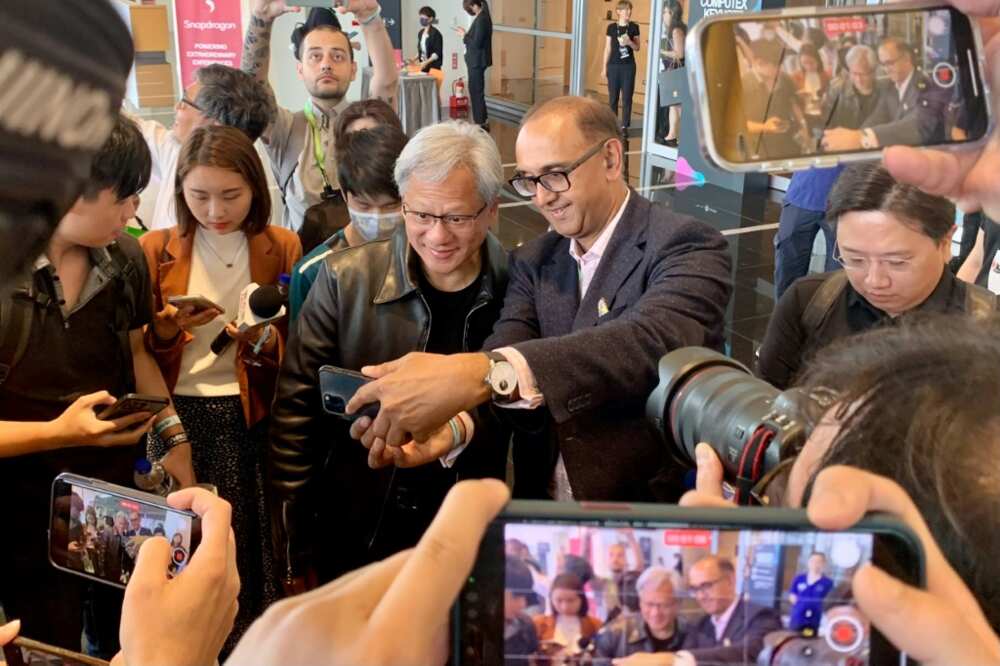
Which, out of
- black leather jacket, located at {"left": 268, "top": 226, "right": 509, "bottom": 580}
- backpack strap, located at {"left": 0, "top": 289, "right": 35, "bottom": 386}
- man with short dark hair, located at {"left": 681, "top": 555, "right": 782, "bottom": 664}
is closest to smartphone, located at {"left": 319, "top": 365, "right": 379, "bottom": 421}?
black leather jacket, located at {"left": 268, "top": 226, "right": 509, "bottom": 580}

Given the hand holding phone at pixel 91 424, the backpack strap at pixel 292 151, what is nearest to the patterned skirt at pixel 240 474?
the hand holding phone at pixel 91 424

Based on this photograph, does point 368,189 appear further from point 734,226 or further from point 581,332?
point 734,226

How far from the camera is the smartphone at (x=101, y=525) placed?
4.25 ft

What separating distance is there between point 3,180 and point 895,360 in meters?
0.85

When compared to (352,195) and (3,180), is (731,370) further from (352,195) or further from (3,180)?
(352,195)

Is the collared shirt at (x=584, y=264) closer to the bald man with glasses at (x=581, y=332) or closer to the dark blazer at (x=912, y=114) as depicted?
the bald man with glasses at (x=581, y=332)

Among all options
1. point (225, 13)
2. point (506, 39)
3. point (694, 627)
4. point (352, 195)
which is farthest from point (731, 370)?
point (506, 39)

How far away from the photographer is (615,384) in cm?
171

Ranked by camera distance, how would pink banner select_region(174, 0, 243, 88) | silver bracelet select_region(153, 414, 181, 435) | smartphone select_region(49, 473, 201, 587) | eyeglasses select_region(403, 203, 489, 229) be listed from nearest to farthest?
smartphone select_region(49, 473, 201, 587) → eyeglasses select_region(403, 203, 489, 229) → silver bracelet select_region(153, 414, 181, 435) → pink banner select_region(174, 0, 243, 88)

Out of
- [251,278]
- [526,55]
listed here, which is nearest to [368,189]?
[251,278]

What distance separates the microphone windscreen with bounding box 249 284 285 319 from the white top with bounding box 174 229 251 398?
0.18 metres

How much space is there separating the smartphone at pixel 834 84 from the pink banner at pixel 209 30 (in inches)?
166

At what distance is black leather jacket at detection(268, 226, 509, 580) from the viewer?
213 centimetres

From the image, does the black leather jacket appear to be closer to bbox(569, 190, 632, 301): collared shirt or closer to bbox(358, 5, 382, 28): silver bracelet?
bbox(569, 190, 632, 301): collared shirt
